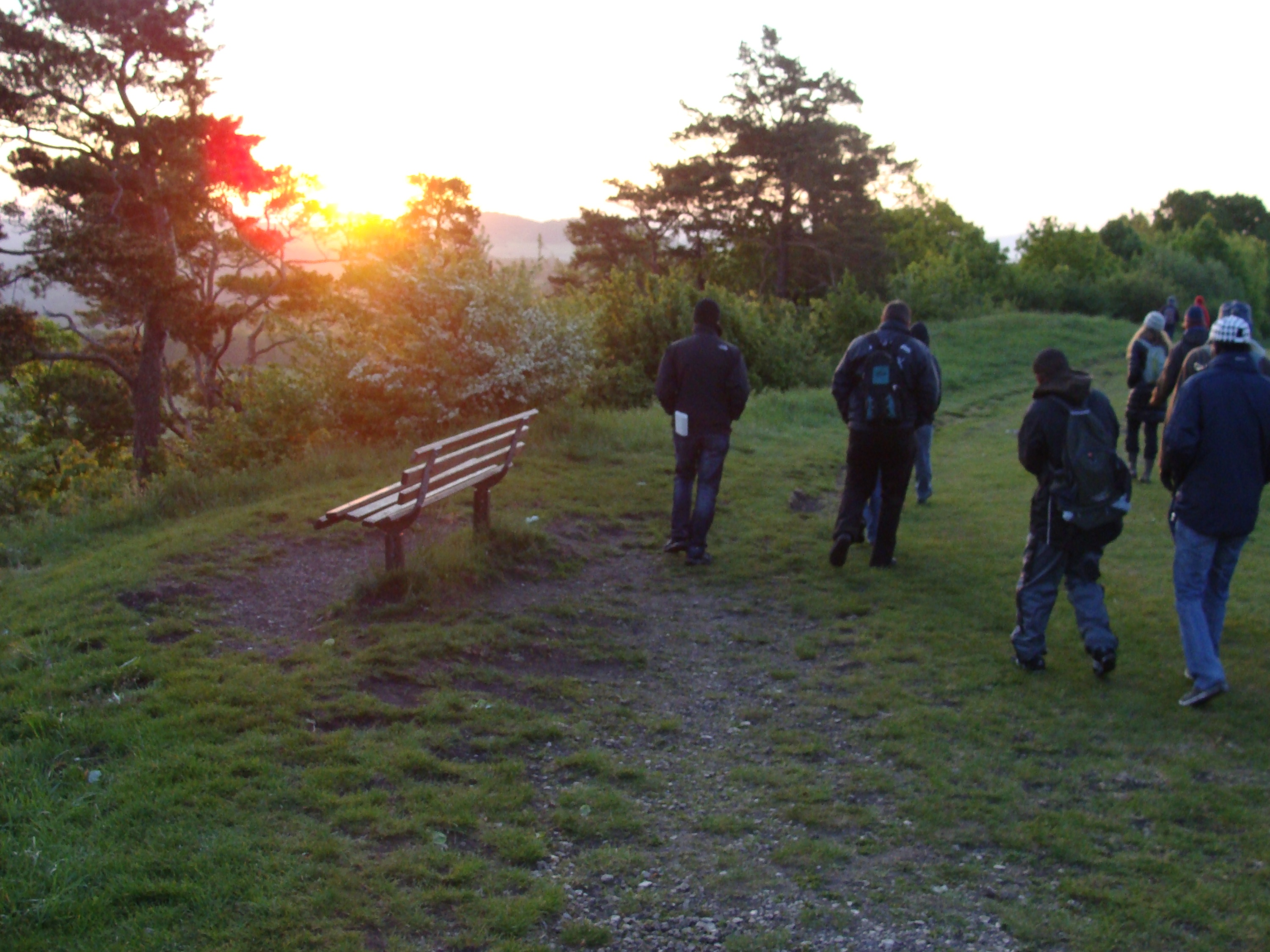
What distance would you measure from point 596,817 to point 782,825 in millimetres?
769

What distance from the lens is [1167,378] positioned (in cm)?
966

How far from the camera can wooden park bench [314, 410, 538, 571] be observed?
6637 mm

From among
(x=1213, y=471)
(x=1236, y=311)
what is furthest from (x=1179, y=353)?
(x=1213, y=471)

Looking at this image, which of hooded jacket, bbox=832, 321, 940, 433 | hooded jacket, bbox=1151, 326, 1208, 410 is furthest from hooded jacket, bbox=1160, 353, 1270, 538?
hooded jacket, bbox=1151, 326, 1208, 410

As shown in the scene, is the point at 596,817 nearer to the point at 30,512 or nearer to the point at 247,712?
the point at 247,712

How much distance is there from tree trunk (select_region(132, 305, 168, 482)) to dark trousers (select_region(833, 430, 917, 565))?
83.7ft

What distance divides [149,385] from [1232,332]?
1171 inches

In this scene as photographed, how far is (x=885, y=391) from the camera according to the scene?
24.9ft

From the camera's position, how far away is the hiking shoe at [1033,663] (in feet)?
19.3

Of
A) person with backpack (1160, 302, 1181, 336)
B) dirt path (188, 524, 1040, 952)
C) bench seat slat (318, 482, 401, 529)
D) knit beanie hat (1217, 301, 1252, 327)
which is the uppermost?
person with backpack (1160, 302, 1181, 336)

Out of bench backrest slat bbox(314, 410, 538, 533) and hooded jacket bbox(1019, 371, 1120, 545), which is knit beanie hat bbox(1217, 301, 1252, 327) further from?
bench backrest slat bbox(314, 410, 538, 533)

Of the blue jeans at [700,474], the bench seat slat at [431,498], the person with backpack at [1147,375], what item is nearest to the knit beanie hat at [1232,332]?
the blue jeans at [700,474]

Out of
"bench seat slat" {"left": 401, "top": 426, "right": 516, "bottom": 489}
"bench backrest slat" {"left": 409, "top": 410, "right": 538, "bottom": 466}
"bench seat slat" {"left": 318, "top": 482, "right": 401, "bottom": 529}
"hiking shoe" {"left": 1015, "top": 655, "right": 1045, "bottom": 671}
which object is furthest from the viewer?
"bench backrest slat" {"left": 409, "top": 410, "right": 538, "bottom": 466}

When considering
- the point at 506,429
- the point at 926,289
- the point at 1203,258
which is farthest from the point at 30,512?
the point at 1203,258
